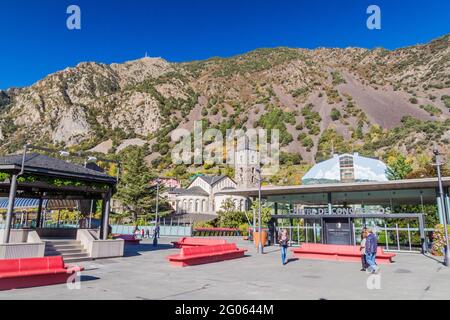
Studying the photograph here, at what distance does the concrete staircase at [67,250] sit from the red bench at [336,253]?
12.3m

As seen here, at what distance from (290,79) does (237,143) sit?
5677 cm

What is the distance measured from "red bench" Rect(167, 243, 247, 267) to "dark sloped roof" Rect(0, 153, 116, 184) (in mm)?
5932

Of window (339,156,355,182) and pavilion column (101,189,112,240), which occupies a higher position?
window (339,156,355,182)

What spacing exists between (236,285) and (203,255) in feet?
19.8

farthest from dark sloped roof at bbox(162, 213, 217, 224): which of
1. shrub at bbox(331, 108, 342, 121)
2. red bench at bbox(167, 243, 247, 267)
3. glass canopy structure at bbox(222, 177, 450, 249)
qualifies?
shrub at bbox(331, 108, 342, 121)

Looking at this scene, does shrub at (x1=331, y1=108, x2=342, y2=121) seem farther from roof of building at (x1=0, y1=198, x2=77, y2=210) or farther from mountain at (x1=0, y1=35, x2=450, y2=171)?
roof of building at (x1=0, y1=198, x2=77, y2=210)

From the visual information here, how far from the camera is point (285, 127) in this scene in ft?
472

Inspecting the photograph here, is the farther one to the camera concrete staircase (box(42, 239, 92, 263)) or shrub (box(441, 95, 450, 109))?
shrub (box(441, 95, 450, 109))

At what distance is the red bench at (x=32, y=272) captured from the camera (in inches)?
345

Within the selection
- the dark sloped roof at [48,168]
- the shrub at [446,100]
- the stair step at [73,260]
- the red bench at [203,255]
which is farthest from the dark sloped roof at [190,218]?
the shrub at [446,100]

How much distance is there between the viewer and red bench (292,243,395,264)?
17203mm

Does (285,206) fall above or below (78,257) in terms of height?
above
